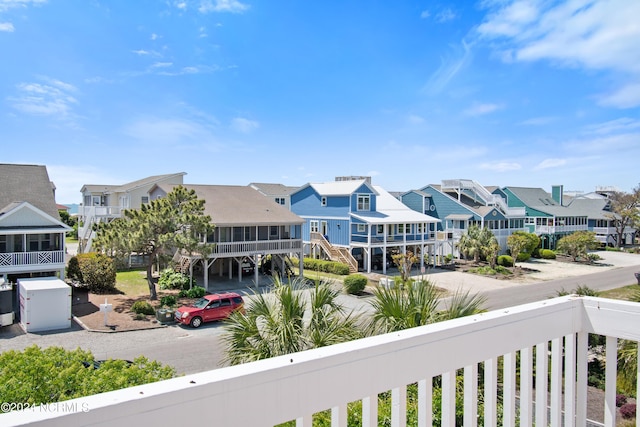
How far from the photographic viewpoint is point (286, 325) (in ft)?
22.2

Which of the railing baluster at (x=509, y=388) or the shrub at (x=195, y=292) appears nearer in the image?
the railing baluster at (x=509, y=388)

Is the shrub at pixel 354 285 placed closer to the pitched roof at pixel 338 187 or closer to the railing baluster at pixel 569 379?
the pitched roof at pixel 338 187

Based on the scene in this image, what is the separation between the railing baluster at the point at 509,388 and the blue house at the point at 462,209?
39.9 metres

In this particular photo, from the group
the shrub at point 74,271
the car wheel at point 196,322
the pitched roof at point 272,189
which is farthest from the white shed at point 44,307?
the pitched roof at point 272,189

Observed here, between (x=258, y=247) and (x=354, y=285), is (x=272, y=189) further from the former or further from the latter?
(x=354, y=285)

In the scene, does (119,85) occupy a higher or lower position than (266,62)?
lower

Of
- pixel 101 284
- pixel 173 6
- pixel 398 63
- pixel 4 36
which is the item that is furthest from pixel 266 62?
pixel 101 284

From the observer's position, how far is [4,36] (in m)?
9.83

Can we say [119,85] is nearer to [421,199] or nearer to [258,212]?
[258,212]

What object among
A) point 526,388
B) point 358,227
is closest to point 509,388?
point 526,388

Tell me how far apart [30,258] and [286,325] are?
20.0 m

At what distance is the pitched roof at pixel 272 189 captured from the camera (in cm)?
5744

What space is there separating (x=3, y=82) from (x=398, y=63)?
40.3 ft

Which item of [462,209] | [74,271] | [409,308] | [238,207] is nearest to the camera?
[409,308]
